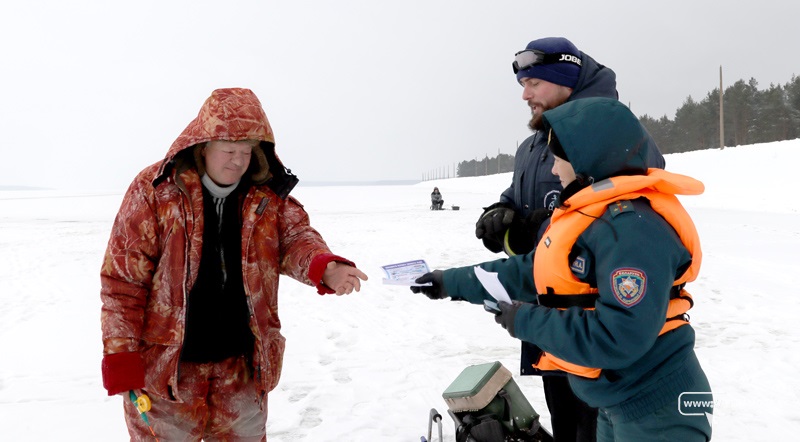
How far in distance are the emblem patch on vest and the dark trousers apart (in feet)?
3.83

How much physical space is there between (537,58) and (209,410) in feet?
7.91

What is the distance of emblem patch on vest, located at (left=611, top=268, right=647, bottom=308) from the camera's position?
1.75 m

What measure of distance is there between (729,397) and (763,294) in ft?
12.0

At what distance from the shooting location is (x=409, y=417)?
4.25 metres

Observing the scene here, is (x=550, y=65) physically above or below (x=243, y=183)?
above

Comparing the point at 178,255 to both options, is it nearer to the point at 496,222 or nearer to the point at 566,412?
the point at 496,222

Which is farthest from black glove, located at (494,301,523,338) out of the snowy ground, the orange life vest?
the snowy ground

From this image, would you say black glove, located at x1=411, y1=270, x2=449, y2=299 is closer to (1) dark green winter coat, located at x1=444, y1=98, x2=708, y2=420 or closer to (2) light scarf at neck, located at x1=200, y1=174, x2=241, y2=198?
(1) dark green winter coat, located at x1=444, y1=98, x2=708, y2=420

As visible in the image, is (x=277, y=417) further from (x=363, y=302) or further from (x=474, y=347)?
(x=363, y=302)

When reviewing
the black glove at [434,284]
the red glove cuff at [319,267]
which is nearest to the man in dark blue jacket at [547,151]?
the black glove at [434,284]

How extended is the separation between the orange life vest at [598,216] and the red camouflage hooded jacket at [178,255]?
1072mm

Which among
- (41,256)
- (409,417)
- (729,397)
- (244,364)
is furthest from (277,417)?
(41,256)

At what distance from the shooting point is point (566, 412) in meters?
2.85

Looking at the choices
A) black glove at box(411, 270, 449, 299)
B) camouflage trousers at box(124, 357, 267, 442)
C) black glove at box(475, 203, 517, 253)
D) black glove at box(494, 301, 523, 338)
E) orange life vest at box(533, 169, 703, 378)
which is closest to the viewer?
orange life vest at box(533, 169, 703, 378)
